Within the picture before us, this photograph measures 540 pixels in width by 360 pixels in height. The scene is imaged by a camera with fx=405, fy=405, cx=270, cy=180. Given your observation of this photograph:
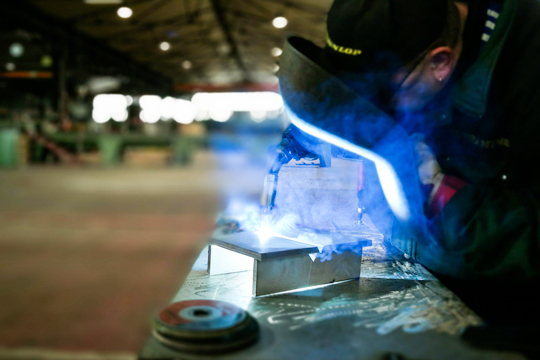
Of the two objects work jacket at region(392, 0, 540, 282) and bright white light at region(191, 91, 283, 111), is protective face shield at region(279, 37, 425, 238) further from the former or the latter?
bright white light at region(191, 91, 283, 111)

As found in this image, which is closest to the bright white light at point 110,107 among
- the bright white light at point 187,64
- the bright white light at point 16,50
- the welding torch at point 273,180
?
the bright white light at point 187,64

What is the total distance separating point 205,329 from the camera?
63 centimetres

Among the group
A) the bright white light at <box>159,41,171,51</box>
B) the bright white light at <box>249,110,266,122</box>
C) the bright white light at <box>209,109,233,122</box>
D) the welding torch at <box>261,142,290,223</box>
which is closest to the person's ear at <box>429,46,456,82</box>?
the welding torch at <box>261,142,290,223</box>

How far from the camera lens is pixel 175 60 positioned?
1335cm

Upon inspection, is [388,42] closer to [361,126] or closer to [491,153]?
[361,126]

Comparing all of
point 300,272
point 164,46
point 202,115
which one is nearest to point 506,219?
point 300,272

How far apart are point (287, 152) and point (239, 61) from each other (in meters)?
13.7

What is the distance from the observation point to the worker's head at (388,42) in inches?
34.8

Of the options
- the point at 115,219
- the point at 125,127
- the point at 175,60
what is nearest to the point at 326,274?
the point at 115,219

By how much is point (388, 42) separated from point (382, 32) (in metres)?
0.03

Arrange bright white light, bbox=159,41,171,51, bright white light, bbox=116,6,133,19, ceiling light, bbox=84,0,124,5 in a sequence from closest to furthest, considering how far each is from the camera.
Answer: ceiling light, bbox=84,0,124,5, bright white light, bbox=116,6,133,19, bright white light, bbox=159,41,171,51

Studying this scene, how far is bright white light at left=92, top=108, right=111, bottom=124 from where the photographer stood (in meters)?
12.9

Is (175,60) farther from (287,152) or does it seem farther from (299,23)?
(287,152)

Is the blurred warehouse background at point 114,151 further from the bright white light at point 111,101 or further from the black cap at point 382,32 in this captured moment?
the black cap at point 382,32
